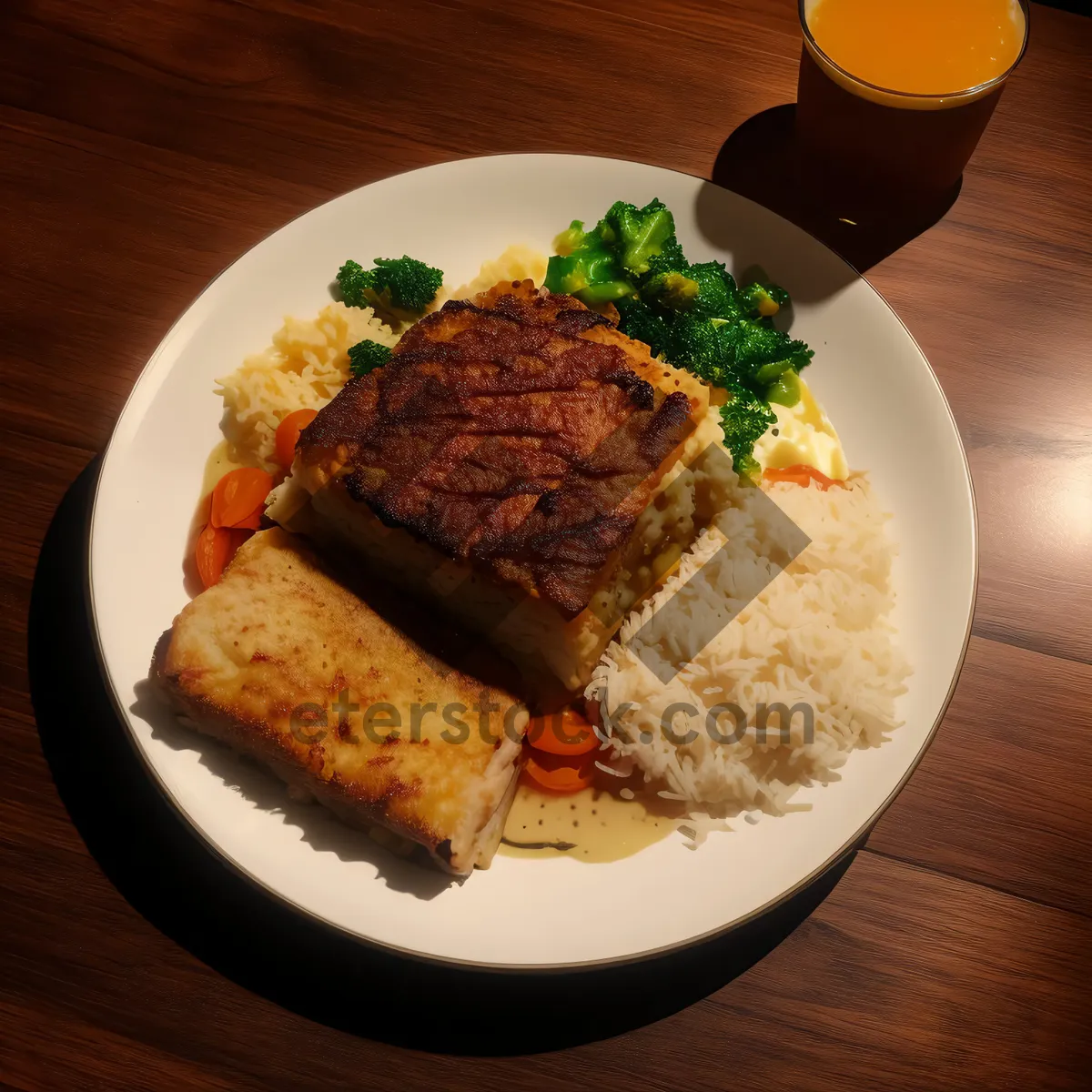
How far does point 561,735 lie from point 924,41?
2978mm

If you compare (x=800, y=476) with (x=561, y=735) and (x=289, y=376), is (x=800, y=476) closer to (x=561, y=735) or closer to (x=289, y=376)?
(x=561, y=735)

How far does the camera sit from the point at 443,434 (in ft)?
9.82

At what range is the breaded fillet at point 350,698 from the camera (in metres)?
2.71

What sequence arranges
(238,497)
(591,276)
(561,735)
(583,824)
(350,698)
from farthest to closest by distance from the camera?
1. (591,276)
2. (238,497)
3. (561,735)
4. (583,824)
5. (350,698)

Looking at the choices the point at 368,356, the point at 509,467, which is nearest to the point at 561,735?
the point at 509,467

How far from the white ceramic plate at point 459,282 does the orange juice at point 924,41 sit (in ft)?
2.35

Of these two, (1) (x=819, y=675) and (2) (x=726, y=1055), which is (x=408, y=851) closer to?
(2) (x=726, y=1055)

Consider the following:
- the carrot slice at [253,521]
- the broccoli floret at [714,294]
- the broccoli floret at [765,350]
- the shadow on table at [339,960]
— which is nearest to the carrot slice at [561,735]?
the shadow on table at [339,960]

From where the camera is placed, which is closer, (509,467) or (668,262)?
(509,467)

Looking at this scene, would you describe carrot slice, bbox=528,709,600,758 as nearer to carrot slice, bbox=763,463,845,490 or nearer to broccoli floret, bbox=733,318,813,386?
carrot slice, bbox=763,463,845,490

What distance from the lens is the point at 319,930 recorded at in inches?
114

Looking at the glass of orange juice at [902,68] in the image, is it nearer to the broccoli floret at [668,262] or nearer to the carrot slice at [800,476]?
the broccoli floret at [668,262]

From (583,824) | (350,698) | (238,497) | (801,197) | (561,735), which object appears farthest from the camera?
(801,197)

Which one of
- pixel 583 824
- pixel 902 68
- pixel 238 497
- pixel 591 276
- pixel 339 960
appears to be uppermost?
pixel 902 68
